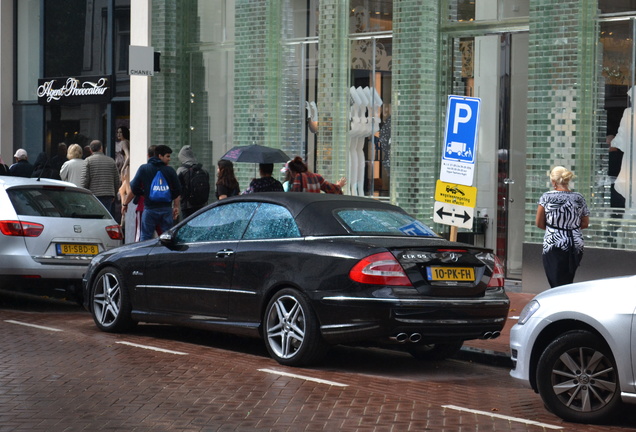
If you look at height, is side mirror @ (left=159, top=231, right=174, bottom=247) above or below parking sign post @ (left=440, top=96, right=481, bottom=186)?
below

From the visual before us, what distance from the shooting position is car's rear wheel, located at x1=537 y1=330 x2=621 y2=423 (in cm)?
716

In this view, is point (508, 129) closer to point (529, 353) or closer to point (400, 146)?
point (400, 146)

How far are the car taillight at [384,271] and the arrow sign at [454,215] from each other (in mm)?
3171

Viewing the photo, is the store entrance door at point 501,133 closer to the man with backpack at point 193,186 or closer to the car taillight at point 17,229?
the man with backpack at point 193,186

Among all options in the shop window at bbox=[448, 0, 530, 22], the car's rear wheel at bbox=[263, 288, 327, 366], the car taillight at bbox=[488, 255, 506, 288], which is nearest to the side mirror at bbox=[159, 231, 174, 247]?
the car's rear wheel at bbox=[263, 288, 327, 366]

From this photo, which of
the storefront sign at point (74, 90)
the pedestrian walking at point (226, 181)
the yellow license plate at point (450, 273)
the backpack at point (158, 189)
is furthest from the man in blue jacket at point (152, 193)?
the storefront sign at point (74, 90)

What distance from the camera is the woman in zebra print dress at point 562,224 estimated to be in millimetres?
11508

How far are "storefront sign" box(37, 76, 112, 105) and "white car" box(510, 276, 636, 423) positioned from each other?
15.6m

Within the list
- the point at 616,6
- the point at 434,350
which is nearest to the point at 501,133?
the point at 616,6

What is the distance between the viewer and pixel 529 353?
762cm

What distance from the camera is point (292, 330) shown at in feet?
30.8

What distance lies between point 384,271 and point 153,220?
6.67 metres

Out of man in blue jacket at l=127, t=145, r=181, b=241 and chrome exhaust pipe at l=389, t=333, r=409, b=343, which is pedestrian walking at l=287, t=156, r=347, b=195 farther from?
chrome exhaust pipe at l=389, t=333, r=409, b=343

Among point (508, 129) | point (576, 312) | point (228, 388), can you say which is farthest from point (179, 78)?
point (576, 312)
